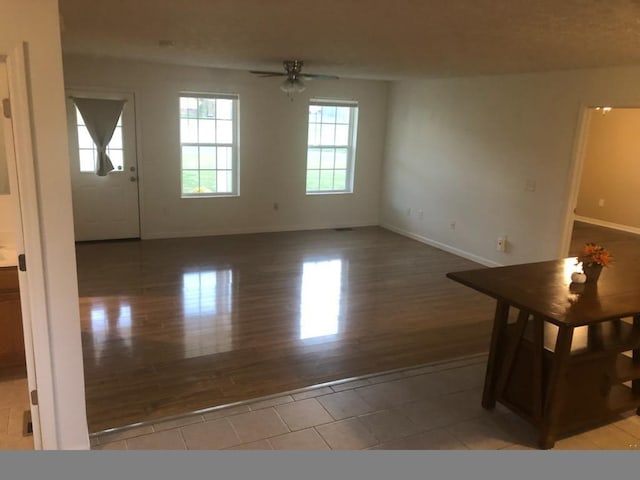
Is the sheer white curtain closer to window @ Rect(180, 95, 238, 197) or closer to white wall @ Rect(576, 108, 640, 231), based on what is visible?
window @ Rect(180, 95, 238, 197)

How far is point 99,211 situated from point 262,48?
356 cm

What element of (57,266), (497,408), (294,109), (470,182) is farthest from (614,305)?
(294,109)

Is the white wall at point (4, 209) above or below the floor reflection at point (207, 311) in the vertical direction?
above

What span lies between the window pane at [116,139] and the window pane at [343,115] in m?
3.29

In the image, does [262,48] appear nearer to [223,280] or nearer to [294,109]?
[223,280]

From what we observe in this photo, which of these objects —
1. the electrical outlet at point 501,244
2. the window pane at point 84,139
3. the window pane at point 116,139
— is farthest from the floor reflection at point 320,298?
the window pane at point 84,139

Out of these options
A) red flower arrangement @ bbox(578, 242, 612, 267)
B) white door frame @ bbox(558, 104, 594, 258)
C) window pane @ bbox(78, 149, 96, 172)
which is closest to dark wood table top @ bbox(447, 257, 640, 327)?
red flower arrangement @ bbox(578, 242, 612, 267)

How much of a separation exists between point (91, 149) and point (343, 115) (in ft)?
12.4

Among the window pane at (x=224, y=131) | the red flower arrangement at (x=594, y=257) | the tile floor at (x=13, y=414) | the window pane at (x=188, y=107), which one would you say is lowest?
the tile floor at (x=13, y=414)

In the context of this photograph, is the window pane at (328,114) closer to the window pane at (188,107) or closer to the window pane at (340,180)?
the window pane at (340,180)

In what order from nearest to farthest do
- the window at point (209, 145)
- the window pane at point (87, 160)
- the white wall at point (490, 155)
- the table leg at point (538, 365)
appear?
the table leg at point (538, 365), the white wall at point (490, 155), the window pane at point (87, 160), the window at point (209, 145)

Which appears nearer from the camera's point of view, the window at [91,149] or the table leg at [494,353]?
the table leg at [494,353]

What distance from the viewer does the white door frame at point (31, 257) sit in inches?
79.4

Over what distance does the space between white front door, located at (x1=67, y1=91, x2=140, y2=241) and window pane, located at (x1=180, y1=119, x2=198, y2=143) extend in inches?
25.9
